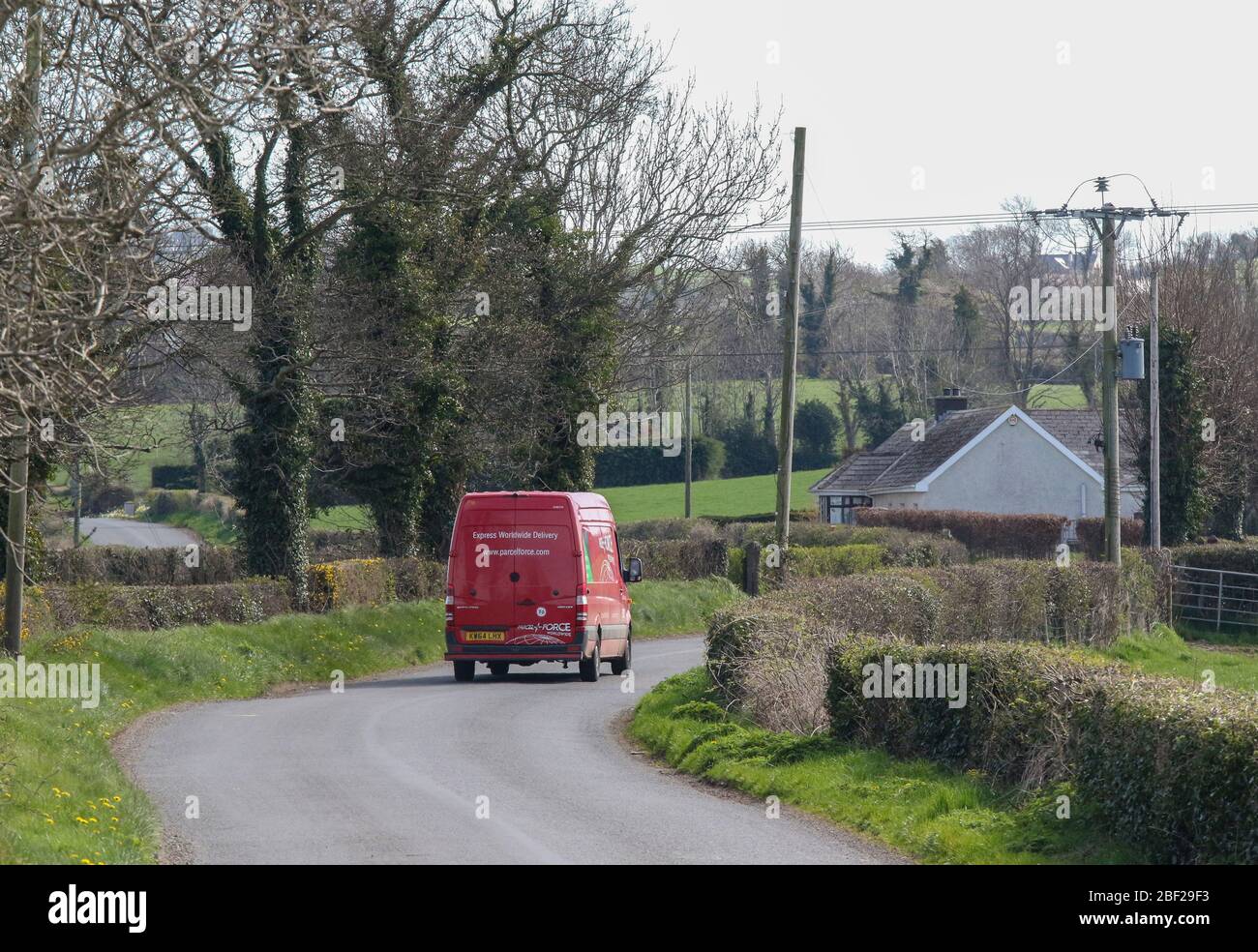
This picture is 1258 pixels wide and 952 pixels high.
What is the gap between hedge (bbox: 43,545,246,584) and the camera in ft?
112

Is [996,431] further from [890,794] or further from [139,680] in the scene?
[890,794]

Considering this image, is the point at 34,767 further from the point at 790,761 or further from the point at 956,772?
the point at 956,772

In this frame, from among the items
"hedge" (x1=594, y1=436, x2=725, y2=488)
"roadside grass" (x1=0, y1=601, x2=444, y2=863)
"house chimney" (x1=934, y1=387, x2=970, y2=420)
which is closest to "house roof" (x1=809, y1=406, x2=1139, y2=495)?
"house chimney" (x1=934, y1=387, x2=970, y2=420)

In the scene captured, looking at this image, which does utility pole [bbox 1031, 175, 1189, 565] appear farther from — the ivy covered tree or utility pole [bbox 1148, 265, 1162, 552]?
the ivy covered tree

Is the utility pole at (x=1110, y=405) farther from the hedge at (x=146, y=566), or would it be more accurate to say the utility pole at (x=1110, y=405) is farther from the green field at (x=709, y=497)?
the green field at (x=709, y=497)

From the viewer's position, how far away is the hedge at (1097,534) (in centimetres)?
5009

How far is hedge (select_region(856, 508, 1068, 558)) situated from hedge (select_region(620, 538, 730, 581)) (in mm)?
12025

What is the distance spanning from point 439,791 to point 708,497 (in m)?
66.9

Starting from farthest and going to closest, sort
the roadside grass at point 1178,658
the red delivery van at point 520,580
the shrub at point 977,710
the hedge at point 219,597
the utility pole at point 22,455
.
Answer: the roadside grass at point 1178,658
the red delivery van at point 520,580
the hedge at point 219,597
the shrub at point 977,710
the utility pole at point 22,455

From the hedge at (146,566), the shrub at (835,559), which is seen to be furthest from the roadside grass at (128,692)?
the shrub at (835,559)

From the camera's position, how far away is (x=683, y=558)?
134ft

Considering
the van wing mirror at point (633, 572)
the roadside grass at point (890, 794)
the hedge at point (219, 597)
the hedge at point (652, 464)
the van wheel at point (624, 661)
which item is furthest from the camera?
the hedge at point (652, 464)

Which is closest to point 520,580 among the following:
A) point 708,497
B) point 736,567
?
point 736,567
